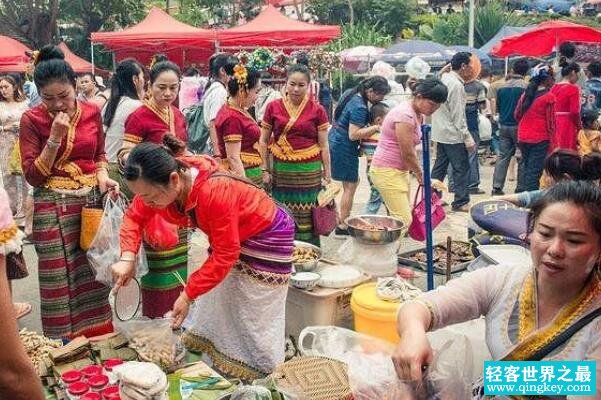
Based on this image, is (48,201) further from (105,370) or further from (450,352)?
(450,352)

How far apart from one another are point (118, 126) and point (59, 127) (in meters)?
1.14

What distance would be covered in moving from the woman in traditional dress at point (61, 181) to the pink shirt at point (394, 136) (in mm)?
2253

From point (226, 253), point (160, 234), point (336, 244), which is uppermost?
point (226, 253)

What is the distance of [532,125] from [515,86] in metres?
1.07

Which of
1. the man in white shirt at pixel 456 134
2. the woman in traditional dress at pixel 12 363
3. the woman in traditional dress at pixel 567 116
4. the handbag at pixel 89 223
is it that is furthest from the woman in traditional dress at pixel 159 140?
the woman in traditional dress at pixel 567 116

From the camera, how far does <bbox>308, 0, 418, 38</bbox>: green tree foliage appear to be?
94.5ft

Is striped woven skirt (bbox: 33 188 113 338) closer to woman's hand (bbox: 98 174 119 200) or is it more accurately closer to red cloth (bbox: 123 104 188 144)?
woman's hand (bbox: 98 174 119 200)

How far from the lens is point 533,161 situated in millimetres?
7191

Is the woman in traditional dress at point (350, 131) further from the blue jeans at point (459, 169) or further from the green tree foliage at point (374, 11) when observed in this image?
the green tree foliage at point (374, 11)

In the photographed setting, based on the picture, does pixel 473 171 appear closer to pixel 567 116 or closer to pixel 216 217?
pixel 567 116

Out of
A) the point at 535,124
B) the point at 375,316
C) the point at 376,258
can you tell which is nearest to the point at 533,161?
the point at 535,124

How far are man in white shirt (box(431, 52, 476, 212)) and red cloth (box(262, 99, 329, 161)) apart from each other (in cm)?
250

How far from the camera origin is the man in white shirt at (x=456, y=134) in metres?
7.14

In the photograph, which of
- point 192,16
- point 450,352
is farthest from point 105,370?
point 192,16
